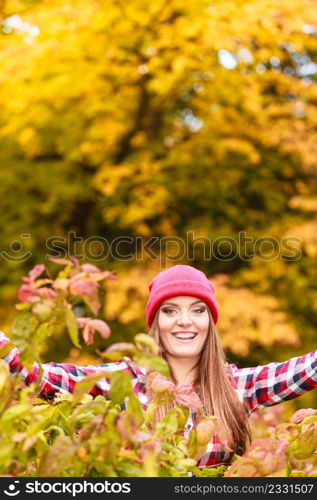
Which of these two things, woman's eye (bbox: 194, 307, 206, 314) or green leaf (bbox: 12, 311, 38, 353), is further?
woman's eye (bbox: 194, 307, 206, 314)

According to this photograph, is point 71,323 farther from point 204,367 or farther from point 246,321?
point 246,321

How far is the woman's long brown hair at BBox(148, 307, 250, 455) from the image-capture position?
208 centimetres

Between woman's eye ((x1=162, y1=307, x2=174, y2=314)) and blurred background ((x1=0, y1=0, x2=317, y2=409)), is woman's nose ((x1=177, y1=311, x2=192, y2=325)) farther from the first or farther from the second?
blurred background ((x1=0, y1=0, x2=317, y2=409))

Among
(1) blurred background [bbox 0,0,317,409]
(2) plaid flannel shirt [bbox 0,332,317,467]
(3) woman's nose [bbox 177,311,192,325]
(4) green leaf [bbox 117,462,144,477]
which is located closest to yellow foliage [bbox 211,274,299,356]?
(1) blurred background [bbox 0,0,317,409]

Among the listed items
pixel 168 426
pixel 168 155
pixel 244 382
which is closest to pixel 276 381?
pixel 244 382

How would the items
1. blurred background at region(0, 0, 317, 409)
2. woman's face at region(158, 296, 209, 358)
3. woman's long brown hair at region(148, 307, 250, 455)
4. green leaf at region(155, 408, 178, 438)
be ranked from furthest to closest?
blurred background at region(0, 0, 317, 409) → woman's face at region(158, 296, 209, 358) → woman's long brown hair at region(148, 307, 250, 455) → green leaf at region(155, 408, 178, 438)

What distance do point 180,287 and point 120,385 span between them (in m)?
1.18

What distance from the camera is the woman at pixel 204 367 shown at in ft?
6.94

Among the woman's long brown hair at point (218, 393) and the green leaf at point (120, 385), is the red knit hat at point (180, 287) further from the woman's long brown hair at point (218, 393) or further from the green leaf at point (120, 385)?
the green leaf at point (120, 385)

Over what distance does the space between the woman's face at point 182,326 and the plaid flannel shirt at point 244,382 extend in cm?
13

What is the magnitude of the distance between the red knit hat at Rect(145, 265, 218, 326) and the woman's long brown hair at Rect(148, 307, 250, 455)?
0.06 meters
